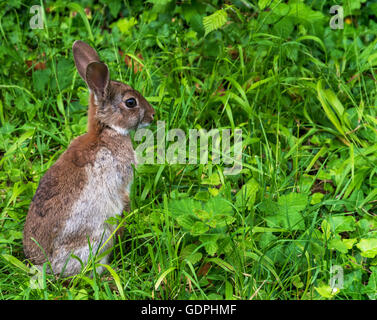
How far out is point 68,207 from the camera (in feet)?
10.9

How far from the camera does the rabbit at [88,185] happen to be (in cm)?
330

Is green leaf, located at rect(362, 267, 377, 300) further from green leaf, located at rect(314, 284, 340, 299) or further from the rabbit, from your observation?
the rabbit

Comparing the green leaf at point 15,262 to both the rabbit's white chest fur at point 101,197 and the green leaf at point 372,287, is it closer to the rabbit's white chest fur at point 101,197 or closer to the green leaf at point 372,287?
the rabbit's white chest fur at point 101,197

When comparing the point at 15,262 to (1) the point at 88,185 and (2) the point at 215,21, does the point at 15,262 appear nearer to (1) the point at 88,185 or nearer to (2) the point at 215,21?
(1) the point at 88,185

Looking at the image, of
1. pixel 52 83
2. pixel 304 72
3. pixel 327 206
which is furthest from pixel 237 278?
pixel 52 83

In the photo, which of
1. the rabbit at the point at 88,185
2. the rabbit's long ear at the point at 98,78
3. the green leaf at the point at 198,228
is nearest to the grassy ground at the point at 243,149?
the green leaf at the point at 198,228

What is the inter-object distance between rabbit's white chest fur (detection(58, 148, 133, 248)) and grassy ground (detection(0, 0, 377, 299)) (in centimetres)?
14

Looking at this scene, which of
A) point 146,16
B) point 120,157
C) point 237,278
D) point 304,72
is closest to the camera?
point 237,278

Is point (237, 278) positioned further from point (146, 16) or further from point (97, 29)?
point (97, 29)

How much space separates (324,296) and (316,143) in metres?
1.79

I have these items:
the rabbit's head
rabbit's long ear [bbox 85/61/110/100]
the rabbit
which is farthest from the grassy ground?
rabbit's long ear [bbox 85/61/110/100]

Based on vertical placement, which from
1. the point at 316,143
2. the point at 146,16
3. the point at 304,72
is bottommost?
the point at 316,143

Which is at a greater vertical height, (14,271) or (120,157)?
(120,157)

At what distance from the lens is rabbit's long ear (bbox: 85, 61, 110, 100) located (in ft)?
11.7
